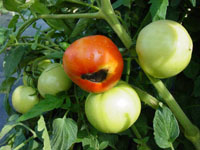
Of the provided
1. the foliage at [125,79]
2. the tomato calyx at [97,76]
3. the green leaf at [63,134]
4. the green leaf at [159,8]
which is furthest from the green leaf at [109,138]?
the green leaf at [159,8]

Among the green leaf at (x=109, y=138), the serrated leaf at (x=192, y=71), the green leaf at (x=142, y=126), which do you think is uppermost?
the serrated leaf at (x=192, y=71)

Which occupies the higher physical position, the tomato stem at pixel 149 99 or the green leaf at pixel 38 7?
the green leaf at pixel 38 7

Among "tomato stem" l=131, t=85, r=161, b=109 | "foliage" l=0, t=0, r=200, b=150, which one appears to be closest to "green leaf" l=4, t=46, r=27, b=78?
"foliage" l=0, t=0, r=200, b=150

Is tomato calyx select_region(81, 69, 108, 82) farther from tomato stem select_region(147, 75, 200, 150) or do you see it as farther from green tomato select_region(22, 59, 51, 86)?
green tomato select_region(22, 59, 51, 86)

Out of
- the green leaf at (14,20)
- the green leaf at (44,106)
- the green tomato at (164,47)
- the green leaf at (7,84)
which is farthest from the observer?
the green leaf at (7,84)

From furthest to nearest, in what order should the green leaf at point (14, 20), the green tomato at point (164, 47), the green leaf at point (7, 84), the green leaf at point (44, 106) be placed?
the green leaf at point (7, 84), the green leaf at point (14, 20), the green leaf at point (44, 106), the green tomato at point (164, 47)

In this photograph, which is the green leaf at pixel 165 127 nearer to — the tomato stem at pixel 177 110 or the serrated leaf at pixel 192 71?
the tomato stem at pixel 177 110

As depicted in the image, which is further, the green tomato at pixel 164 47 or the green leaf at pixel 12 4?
the green leaf at pixel 12 4
